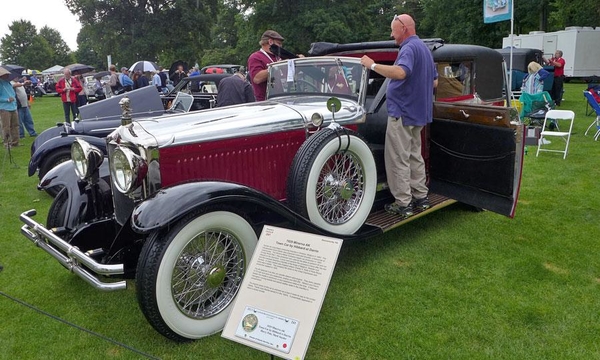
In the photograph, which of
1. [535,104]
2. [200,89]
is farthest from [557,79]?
[200,89]

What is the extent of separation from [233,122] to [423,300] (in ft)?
6.56

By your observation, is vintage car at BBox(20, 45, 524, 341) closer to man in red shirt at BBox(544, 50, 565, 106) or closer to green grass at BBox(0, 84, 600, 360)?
green grass at BBox(0, 84, 600, 360)

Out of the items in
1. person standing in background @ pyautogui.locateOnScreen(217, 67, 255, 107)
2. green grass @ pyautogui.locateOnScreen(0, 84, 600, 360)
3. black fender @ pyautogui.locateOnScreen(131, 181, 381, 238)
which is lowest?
green grass @ pyautogui.locateOnScreen(0, 84, 600, 360)

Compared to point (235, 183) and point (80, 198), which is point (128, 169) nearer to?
point (235, 183)

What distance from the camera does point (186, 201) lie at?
278 centimetres

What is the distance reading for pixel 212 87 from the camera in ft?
35.2

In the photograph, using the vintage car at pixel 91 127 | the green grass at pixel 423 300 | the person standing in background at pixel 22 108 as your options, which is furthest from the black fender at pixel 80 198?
the person standing in background at pixel 22 108

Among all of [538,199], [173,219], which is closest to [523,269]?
[538,199]

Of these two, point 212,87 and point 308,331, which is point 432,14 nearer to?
point 212,87

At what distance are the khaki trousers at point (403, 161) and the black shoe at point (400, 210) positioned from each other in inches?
1.5

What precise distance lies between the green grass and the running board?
1.11 feet

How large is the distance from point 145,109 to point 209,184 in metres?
5.17

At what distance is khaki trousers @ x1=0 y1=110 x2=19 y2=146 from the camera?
31.1 feet

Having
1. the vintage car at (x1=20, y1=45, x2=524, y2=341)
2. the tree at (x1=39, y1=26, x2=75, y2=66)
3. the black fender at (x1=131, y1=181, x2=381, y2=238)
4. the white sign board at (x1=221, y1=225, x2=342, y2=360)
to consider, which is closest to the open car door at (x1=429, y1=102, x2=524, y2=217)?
the vintage car at (x1=20, y1=45, x2=524, y2=341)
